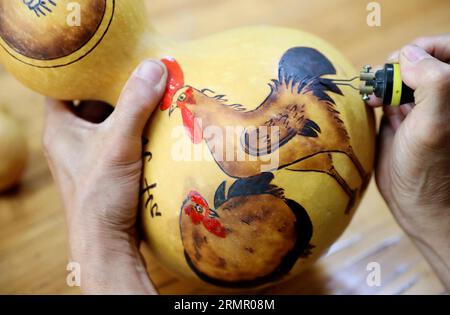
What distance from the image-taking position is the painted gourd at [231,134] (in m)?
0.79

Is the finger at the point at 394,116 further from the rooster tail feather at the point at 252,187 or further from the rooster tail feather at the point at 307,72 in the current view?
the rooster tail feather at the point at 252,187

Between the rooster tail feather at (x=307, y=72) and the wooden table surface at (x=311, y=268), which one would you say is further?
the wooden table surface at (x=311, y=268)

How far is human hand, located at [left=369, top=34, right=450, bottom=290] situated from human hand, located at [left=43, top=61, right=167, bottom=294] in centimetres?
39

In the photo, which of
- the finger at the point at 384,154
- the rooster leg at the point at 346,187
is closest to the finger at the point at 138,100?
the rooster leg at the point at 346,187

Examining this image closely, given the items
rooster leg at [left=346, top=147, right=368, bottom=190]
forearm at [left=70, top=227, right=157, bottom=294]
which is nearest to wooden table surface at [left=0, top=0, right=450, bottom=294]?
forearm at [left=70, top=227, right=157, bottom=294]

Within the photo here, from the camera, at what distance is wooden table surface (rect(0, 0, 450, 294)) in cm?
104

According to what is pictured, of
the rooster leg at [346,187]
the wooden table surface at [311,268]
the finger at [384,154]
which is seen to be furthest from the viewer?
the wooden table surface at [311,268]

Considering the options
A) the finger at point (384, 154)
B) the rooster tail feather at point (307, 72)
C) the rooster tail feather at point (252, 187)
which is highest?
the rooster tail feather at point (307, 72)

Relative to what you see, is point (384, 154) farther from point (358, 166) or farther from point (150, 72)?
point (150, 72)

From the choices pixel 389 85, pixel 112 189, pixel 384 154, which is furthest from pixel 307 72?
pixel 112 189

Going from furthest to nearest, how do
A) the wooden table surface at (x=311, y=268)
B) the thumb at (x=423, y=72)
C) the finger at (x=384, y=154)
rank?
the wooden table surface at (x=311, y=268) → the finger at (x=384, y=154) → the thumb at (x=423, y=72)

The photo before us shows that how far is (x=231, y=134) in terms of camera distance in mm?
785

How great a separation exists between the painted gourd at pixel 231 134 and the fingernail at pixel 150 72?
27mm
